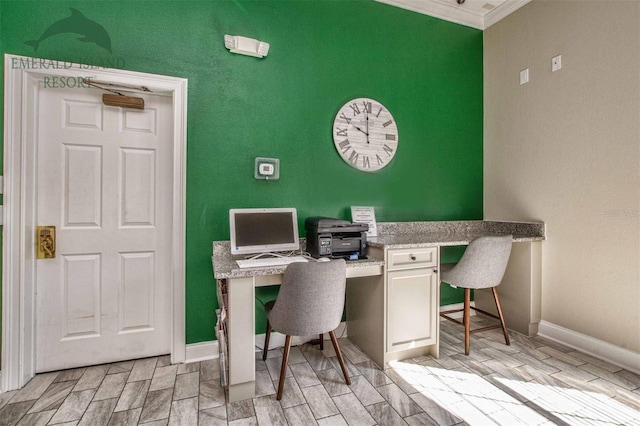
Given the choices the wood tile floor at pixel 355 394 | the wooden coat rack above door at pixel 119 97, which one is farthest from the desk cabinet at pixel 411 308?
the wooden coat rack above door at pixel 119 97

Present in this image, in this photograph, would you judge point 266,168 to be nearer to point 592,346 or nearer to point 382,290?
point 382,290

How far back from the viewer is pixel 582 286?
247cm

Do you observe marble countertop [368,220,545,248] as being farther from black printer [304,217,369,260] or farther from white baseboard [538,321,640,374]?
white baseboard [538,321,640,374]

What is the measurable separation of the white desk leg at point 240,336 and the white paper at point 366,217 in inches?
46.9

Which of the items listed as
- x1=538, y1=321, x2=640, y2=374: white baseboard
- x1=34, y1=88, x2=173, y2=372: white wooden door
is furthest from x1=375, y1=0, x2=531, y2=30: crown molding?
x1=538, y1=321, x2=640, y2=374: white baseboard

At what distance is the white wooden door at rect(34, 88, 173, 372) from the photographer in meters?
2.12

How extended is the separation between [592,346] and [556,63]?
2313 millimetres

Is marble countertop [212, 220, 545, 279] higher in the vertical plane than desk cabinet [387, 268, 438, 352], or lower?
higher

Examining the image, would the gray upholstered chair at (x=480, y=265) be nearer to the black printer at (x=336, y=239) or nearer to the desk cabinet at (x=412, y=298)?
the desk cabinet at (x=412, y=298)

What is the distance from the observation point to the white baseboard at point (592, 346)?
2.15 metres

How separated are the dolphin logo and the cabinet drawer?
244cm

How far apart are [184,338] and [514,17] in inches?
161

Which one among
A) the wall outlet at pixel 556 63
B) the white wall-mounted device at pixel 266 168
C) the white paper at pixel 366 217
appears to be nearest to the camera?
the white wall-mounted device at pixel 266 168

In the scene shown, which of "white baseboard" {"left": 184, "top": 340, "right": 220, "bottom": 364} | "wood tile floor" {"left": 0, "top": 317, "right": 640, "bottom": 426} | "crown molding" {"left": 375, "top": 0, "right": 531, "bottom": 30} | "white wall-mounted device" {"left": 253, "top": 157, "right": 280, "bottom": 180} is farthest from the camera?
"crown molding" {"left": 375, "top": 0, "right": 531, "bottom": 30}
